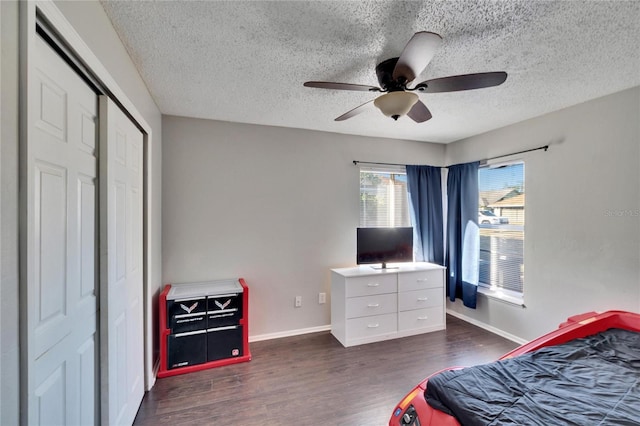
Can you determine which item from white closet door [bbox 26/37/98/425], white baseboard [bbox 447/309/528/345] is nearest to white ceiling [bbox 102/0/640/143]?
white closet door [bbox 26/37/98/425]

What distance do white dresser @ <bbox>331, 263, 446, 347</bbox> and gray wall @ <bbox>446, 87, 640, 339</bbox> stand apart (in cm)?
78

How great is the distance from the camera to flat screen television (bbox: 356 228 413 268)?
3459 mm

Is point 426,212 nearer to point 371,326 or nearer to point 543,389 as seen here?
point 371,326

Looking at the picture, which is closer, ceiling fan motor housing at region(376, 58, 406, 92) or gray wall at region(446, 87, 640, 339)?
ceiling fan motor housing at region(376, 58, 406, 92)

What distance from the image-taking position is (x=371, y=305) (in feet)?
10.6

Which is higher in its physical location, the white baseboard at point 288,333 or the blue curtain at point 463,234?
the blue curtain at point 463,234

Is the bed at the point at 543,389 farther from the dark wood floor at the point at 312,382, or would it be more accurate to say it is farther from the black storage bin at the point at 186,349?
the black storage bin at the point at 186,349

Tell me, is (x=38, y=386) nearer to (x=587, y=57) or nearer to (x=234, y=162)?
(x=234, y=162)

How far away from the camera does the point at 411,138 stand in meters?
3.93

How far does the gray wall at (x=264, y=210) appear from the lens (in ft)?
9.90

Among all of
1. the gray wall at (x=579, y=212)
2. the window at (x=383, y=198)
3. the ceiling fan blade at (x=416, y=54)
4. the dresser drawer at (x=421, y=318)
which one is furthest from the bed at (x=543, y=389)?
the window at (x=383, y=198)

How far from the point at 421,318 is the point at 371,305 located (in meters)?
0.71

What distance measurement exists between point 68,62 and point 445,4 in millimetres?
1719

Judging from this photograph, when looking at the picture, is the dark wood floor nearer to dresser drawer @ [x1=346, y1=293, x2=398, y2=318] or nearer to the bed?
dresser drawer @ [x1=346, y1=293, x2=398, y2=318]
